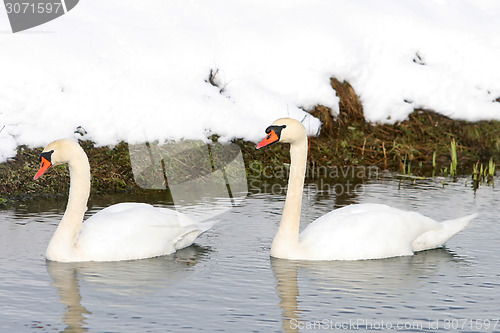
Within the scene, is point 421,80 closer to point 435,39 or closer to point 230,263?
point 435,39

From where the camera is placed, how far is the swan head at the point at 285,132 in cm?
916

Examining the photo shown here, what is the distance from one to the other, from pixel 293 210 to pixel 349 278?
124 cm

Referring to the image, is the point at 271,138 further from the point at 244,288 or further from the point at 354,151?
the point at 354,151

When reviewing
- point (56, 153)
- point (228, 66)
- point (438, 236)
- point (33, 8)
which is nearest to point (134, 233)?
point (56, 153)

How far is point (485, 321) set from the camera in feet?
23.1

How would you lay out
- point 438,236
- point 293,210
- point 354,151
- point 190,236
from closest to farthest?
1. point 293,210
2. point 438,236
3. point 190,236
4. point 354,151

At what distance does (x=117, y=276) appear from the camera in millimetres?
8508

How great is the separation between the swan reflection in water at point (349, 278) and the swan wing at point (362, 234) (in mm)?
92

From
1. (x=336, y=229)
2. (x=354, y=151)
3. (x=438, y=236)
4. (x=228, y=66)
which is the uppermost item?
(x=228, y=66)

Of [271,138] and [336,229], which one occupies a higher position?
[271,138]

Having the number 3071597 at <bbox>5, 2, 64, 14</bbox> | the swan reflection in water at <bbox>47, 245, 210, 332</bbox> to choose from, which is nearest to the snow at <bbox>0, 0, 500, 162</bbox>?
the number 3071597 at <bbox>5, 2, 64, 14</bbox>

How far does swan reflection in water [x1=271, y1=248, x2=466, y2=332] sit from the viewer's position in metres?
7.44

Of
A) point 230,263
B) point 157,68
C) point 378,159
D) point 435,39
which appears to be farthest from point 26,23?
point 230,263

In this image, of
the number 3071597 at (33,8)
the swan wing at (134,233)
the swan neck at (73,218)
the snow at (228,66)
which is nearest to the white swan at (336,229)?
the swan wing at (134,233)
